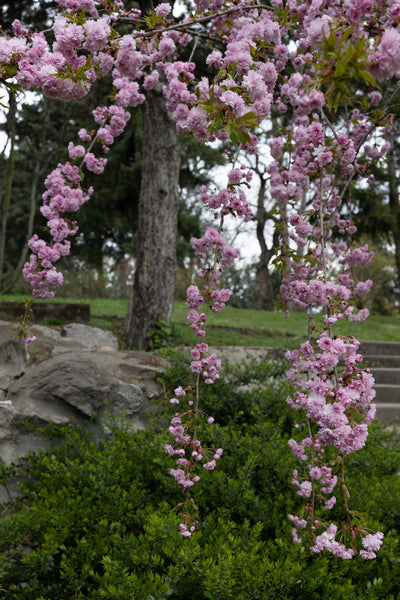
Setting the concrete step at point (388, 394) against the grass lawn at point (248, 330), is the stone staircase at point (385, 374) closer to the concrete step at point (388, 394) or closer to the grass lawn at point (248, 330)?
the concrete step at point (388, 394)

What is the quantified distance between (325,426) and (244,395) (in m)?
2.08

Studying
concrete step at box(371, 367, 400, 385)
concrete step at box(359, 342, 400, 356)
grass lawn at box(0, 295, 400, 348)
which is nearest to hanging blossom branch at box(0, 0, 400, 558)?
grass lawn at box(0, 295, 400, 348)

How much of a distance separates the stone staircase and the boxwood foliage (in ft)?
5.67

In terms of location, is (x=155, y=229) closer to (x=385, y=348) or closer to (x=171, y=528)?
(x=385, y=348)

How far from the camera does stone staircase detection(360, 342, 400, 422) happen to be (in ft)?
15.6

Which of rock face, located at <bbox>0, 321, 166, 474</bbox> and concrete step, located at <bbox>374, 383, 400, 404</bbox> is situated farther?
concrete step, located at <bbox>374, 383, 400, 404</bbox>

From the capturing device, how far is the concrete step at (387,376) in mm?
5500

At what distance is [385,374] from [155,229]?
328cm

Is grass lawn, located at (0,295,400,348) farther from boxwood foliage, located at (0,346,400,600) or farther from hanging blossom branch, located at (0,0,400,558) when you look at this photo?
hanging blossom branch, located at (0,0,400,558)

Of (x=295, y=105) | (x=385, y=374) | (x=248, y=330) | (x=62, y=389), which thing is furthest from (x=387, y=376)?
(x=295, y=105)

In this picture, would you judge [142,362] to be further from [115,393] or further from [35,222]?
[35,222]

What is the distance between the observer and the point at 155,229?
5.42 meters

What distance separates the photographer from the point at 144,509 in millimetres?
2416

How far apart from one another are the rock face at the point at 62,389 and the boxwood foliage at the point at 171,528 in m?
0.18
